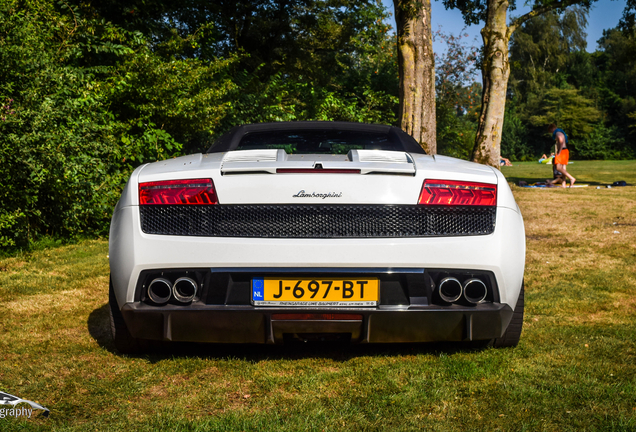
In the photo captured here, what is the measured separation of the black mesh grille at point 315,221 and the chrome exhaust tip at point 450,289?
0.22 meters

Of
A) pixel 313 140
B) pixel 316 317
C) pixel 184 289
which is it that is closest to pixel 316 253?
pixel 316 317

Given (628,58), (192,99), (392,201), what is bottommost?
(392,201)

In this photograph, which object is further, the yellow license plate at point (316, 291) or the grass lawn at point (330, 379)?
the yellow license plate at point (316, 291)

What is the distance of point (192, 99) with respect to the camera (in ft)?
31.1

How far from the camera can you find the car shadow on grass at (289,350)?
3350 mm

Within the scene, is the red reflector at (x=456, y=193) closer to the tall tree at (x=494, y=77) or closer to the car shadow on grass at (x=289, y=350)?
the car shadow on grass at (x=289, y=350)

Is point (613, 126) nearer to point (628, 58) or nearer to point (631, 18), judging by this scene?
point (628, 58)

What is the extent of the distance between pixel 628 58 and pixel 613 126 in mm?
A: 45850

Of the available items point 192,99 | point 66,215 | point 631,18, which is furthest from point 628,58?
point 66,215

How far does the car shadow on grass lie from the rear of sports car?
450 mm

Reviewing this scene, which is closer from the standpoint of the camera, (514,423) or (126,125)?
(514,423)

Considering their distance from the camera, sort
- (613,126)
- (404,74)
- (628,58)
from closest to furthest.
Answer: (404,74) → (628,58) → (613,126)

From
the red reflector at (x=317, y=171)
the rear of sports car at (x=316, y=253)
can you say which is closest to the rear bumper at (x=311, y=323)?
the rear of sports car at (x=316, y=253)

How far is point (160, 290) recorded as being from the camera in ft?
9.48
